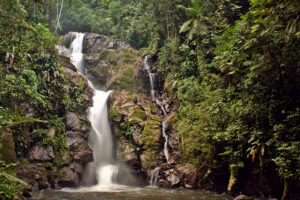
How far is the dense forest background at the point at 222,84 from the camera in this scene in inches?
258

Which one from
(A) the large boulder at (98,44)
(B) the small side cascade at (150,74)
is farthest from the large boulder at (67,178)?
(A) the large boulder at (98,44)

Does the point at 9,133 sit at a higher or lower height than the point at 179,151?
higher

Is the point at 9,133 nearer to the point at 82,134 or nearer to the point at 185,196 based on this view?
the point at 82,134

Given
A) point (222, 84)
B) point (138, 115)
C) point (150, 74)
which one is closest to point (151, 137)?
point (138, 115)

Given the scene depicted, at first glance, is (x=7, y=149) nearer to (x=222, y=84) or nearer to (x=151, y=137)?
(x=151, y=137)

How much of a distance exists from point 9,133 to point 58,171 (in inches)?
130

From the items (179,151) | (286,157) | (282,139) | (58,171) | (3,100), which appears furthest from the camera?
(179,151)

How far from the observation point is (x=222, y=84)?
1182cm

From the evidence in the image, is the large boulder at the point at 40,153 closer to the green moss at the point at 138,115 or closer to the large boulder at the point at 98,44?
the green moss at the point at 138,115

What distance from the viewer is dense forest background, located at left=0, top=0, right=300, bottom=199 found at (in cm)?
655

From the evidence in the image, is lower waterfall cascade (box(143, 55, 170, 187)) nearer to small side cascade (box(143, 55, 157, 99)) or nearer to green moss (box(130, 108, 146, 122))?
small side cascade (box(143, 55, 157, 99))

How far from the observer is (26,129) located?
38.1ft

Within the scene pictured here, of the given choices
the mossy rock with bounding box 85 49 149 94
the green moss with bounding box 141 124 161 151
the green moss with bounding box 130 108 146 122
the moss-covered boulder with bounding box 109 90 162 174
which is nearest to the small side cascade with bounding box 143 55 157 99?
the mossy rock with bounding box 85 49 149 94

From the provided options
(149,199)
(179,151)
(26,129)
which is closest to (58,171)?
(26,129)
